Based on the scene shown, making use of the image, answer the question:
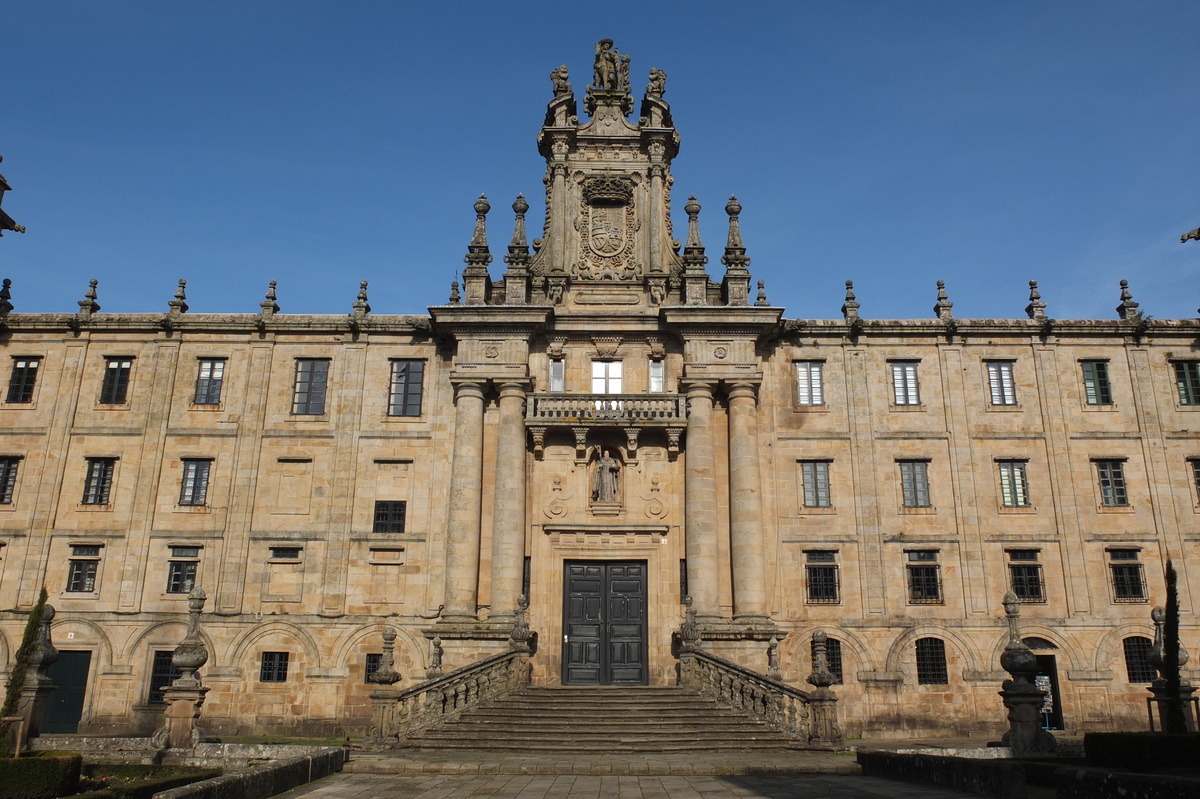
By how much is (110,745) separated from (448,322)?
15392 millimetres

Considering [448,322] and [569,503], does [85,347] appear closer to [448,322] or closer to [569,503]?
[448,322]

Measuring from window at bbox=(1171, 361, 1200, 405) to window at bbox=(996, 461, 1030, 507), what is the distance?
6462mm

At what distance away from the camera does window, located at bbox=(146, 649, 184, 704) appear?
2811 centimetres

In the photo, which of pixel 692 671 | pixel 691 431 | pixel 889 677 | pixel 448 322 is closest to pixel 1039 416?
pixel 889 677

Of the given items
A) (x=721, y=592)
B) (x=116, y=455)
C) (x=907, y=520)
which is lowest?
(x=721, y=592)

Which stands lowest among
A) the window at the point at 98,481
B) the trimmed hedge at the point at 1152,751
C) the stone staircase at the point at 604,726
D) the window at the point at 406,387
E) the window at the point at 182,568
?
the stone staircase at the point at 604,726

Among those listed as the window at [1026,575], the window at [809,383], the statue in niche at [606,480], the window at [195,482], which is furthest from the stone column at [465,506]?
A: the window at [1026,575]

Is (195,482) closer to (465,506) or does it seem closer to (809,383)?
(465,506)

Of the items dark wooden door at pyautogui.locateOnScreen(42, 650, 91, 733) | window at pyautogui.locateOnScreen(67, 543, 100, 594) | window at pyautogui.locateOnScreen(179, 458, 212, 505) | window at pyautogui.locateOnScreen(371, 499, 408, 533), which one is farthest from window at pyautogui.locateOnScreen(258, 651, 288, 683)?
window at pyautogui.locateOnScreen(67, 543, 100, 594)

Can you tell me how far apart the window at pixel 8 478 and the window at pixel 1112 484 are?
36627mm

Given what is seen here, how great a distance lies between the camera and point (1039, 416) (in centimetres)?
A: 3111

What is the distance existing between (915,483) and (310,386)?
2113 centimetres

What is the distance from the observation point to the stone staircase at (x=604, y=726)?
67.8ft

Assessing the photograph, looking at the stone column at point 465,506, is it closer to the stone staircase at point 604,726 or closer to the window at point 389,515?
the window at point 389,515
